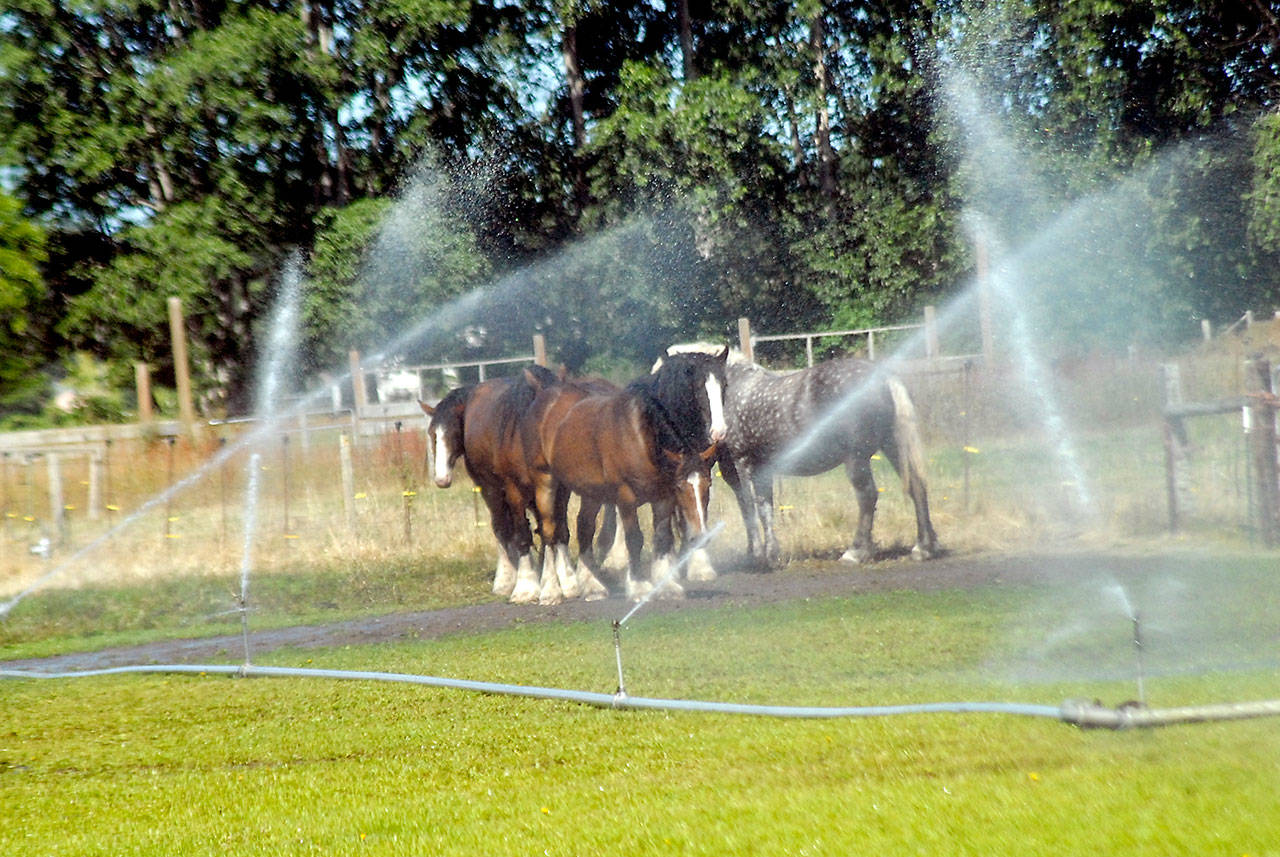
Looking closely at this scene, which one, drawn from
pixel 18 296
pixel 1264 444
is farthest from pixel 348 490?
pixel 18 296

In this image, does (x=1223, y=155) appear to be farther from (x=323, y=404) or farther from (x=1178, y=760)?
(x=1178, y=760)

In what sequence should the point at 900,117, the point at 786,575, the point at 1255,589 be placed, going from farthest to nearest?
the point at 900,117 < the point at 786,575 < the point at 1255,589

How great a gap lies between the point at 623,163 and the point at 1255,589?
30.0 metres

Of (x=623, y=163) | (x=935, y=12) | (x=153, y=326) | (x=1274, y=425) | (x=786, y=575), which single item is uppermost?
(x=935, y=12)

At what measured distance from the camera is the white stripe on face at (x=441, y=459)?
1662 cm

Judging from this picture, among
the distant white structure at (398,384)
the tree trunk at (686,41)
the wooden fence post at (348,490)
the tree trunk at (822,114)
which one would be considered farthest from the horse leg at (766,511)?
the tree trunk at (686,41)

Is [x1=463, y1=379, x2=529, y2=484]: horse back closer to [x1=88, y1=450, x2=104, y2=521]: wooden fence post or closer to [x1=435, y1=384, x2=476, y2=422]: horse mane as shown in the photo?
[x1=435, y1=384, x2=476, y2=422]: horse mane

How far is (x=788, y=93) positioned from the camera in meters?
41.4

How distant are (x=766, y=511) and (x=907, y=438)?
1832 millimetres

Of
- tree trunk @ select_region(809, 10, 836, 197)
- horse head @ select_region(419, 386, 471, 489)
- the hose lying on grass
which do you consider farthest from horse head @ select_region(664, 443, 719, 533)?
tree trunk @ select_region(809, 10, 836, 197)

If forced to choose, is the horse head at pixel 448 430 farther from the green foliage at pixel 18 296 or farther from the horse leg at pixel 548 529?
the green foliage at pixel 18 296

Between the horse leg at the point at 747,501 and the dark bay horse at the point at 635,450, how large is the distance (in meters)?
1.95

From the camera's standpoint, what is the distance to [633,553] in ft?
50.6

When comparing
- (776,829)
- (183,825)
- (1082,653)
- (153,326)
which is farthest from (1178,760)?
(153,326)
